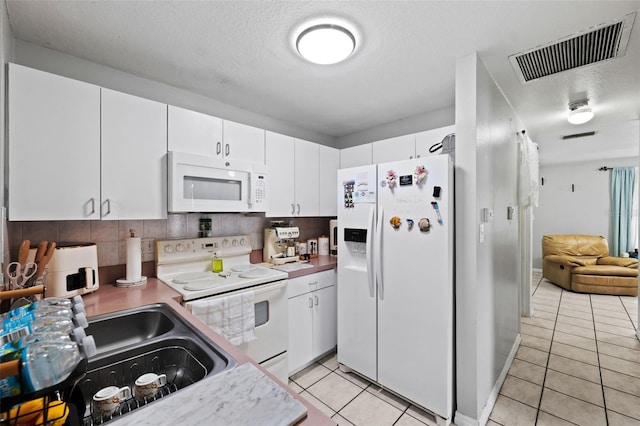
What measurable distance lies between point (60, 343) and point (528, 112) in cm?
360

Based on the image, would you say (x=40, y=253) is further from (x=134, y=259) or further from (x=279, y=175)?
(x=279, y=175)

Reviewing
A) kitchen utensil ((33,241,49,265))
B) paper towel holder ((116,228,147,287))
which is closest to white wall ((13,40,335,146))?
paper towel holder ((116,228,147,287))

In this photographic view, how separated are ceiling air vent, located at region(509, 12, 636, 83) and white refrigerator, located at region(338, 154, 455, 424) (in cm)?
86

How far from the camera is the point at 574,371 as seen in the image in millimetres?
2445

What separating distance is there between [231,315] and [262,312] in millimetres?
298

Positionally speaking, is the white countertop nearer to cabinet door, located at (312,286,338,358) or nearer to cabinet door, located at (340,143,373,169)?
cabinet door, located at (312,286,338,358)

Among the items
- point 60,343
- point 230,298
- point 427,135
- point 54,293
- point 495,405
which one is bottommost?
point 495,405

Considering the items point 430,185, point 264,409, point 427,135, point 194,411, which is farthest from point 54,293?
point 427,135

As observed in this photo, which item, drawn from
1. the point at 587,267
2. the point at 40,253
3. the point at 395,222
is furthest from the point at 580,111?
the point at 40,253

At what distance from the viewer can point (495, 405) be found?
2.03 m

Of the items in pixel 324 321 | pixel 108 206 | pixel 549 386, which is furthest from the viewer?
pixel 324 321

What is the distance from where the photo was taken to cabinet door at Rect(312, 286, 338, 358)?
2.48 metres

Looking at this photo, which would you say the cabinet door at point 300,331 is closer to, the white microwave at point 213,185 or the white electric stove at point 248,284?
the white electric stove at point 248,284

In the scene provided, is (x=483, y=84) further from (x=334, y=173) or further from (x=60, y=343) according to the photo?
(x=60, y=343)
